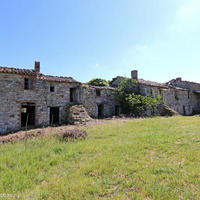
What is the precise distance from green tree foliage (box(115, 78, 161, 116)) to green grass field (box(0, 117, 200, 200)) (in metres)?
13.7

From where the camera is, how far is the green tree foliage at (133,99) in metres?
19.9

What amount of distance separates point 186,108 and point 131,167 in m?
30.1

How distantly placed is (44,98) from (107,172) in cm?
1352

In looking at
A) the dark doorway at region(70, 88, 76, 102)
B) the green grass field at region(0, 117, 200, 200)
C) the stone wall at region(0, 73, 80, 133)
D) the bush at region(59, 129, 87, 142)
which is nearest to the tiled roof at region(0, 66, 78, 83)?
the stone wall at region(0, 73, 80, 133)

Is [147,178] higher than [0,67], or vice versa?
[0,67]

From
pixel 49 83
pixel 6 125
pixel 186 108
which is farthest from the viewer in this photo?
pixel 186 108

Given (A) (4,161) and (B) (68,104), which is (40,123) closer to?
(B) (68,104)

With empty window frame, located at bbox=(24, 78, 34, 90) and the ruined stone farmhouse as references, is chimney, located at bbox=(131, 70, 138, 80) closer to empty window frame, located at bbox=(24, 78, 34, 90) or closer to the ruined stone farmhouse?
the ruined stone farmhouse

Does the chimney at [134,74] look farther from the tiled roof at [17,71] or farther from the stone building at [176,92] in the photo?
the tiled roof at [17,71]

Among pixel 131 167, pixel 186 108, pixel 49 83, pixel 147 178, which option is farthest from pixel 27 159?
pixel 186 108

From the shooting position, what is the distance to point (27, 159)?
5.23 metres

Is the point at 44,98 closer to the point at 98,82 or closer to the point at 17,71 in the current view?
the point at 17,71

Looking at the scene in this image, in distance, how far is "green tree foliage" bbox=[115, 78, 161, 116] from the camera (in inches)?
782

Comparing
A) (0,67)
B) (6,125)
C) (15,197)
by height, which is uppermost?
(0,67)
